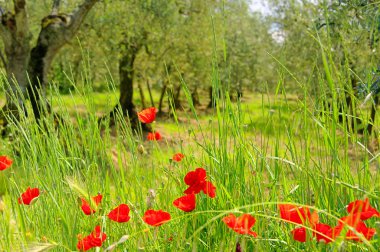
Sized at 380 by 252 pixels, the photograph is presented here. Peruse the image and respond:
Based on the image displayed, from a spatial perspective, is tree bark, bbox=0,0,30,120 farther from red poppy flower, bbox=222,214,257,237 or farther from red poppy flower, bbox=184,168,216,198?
red poppy flower, bbox=222,214,257,237

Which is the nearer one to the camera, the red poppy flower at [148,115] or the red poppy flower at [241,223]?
the red poppy flower at [241,223]

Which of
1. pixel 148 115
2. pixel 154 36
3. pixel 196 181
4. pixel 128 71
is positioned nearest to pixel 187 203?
pixel 196 181

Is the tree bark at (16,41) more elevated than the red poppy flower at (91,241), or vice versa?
the tree bark at (16,41)

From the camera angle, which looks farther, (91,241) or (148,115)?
(148,115)

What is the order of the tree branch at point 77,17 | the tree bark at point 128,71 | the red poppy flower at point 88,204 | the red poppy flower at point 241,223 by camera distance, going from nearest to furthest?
the red poppy flower at point 241,223
the red poppy flower at point 88,204
the tree branch at point 77,17
the tree bark at point 128,71

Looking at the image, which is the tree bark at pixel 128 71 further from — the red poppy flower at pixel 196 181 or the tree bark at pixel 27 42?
the red poppy flower at pixel 196 181

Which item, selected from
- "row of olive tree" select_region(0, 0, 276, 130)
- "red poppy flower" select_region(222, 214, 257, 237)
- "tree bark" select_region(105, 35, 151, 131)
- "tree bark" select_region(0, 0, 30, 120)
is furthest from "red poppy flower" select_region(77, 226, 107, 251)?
"tree bark" select_region(105, 35, 151, 131)

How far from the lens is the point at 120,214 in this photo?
4.83ft

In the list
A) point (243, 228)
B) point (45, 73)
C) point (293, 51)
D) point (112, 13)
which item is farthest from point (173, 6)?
point (243, 228)

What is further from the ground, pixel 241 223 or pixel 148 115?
pixel 148 115

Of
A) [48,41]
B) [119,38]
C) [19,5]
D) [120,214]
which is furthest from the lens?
[119,38]

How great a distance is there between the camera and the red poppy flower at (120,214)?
4.69 ft

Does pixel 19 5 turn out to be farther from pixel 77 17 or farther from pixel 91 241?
pixel 91 241

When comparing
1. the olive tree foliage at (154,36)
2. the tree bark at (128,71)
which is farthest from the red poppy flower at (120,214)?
the tree bark at (128,71)
